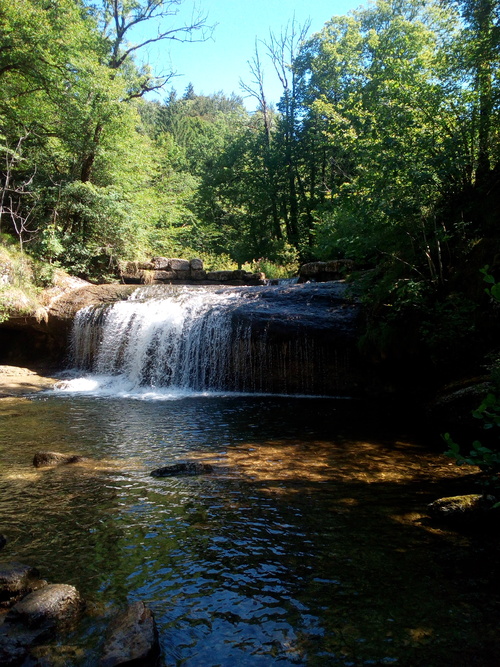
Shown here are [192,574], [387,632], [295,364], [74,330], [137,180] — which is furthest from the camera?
[137,180]

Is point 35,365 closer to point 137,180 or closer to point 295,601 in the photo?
point 137,180

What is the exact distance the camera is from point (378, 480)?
15.3 ft

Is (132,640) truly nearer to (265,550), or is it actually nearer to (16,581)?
(16,581)

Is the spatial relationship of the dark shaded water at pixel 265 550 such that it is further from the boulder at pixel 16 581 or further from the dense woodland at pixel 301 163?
the dense woodland at pixel 301 163

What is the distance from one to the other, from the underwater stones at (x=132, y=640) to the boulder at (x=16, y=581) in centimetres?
64

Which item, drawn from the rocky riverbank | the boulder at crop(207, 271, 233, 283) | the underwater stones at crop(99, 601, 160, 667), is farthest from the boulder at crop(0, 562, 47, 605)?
the boulder at crop(207, 271, 233, 283)

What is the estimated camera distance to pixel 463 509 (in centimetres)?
362

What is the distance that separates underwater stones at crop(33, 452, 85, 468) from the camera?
5.07 metres

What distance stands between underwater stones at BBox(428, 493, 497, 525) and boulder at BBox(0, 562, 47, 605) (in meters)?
2.96

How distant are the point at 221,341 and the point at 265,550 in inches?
317

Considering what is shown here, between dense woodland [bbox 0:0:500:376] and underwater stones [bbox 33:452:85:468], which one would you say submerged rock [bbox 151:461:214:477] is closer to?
underwater stones [bbox 33:452:85:468]

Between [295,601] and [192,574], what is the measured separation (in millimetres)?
713

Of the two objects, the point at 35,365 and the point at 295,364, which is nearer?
the point at 295,364

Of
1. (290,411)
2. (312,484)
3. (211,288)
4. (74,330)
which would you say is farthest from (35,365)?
(312,484)
